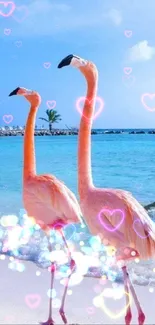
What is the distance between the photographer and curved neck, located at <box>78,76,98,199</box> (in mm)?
2129

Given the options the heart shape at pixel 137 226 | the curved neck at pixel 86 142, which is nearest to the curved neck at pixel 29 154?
the curved neck at pixel 86 142

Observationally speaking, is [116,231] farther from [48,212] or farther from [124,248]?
[48,212]

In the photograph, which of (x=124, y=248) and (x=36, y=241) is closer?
(x=124, y=248)

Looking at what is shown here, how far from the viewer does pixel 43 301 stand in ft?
9.39

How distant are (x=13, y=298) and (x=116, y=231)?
1070mm

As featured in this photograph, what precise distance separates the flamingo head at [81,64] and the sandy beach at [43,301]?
1123 millimetres

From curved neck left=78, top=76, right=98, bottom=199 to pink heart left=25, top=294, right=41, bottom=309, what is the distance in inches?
35.7

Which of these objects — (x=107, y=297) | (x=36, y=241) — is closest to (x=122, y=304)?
(x=107, y=297)

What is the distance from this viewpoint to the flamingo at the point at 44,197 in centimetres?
234

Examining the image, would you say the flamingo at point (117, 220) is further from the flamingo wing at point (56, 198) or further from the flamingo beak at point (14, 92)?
the flamingo beak at point (14, 92)

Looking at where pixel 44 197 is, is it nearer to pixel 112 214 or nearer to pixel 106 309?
pixel 112 214

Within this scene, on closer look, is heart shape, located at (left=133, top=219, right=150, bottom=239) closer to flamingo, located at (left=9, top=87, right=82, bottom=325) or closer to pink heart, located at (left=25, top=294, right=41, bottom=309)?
flamingo, located at (left=9, top=87, right=82, bottom=325)

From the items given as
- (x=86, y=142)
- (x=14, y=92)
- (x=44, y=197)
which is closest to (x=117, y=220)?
(x=86, y=142)

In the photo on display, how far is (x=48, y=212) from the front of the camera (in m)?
2.36
